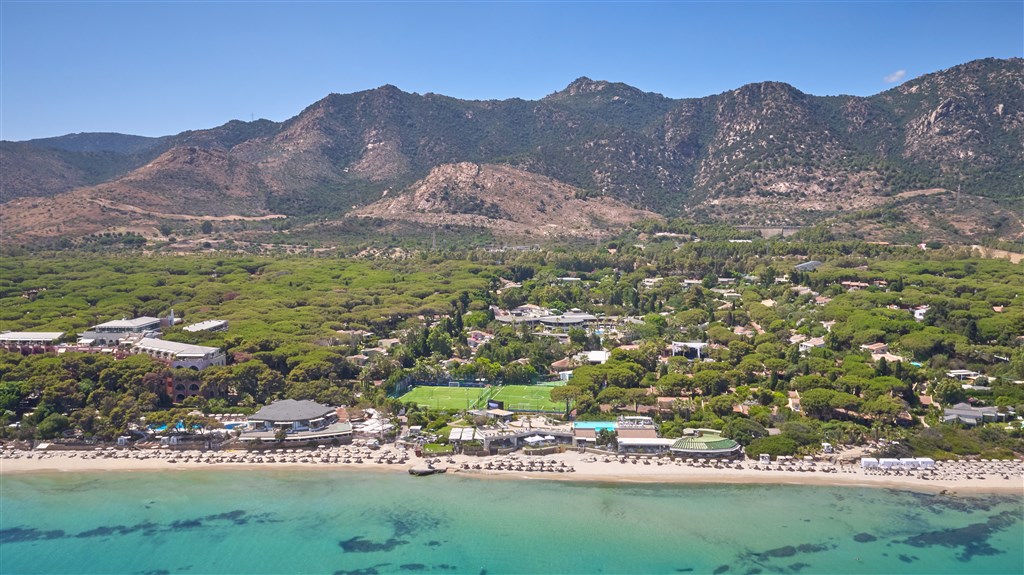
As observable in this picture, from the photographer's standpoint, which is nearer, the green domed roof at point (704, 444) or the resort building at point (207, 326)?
the green domed roof at point (704, 444)

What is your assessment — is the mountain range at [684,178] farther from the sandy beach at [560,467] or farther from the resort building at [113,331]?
the sandy beach at [560,467]

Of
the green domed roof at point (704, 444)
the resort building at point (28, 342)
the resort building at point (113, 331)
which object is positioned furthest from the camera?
the resort building at point (113, 331)

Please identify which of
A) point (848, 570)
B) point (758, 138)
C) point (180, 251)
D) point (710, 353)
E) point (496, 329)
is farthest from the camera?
point (758, 138)

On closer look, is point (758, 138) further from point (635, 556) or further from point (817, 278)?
point (635, 556)

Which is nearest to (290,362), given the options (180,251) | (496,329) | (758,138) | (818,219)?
(496,329)

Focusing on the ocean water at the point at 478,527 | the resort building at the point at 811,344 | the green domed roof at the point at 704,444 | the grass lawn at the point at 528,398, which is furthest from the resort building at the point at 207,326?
the resort building at the point at 811,344

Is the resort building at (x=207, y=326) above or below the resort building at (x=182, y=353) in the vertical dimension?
above

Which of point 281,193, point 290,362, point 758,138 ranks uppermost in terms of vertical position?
point 758,138

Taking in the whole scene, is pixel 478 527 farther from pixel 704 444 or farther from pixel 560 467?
pixel 704 444
